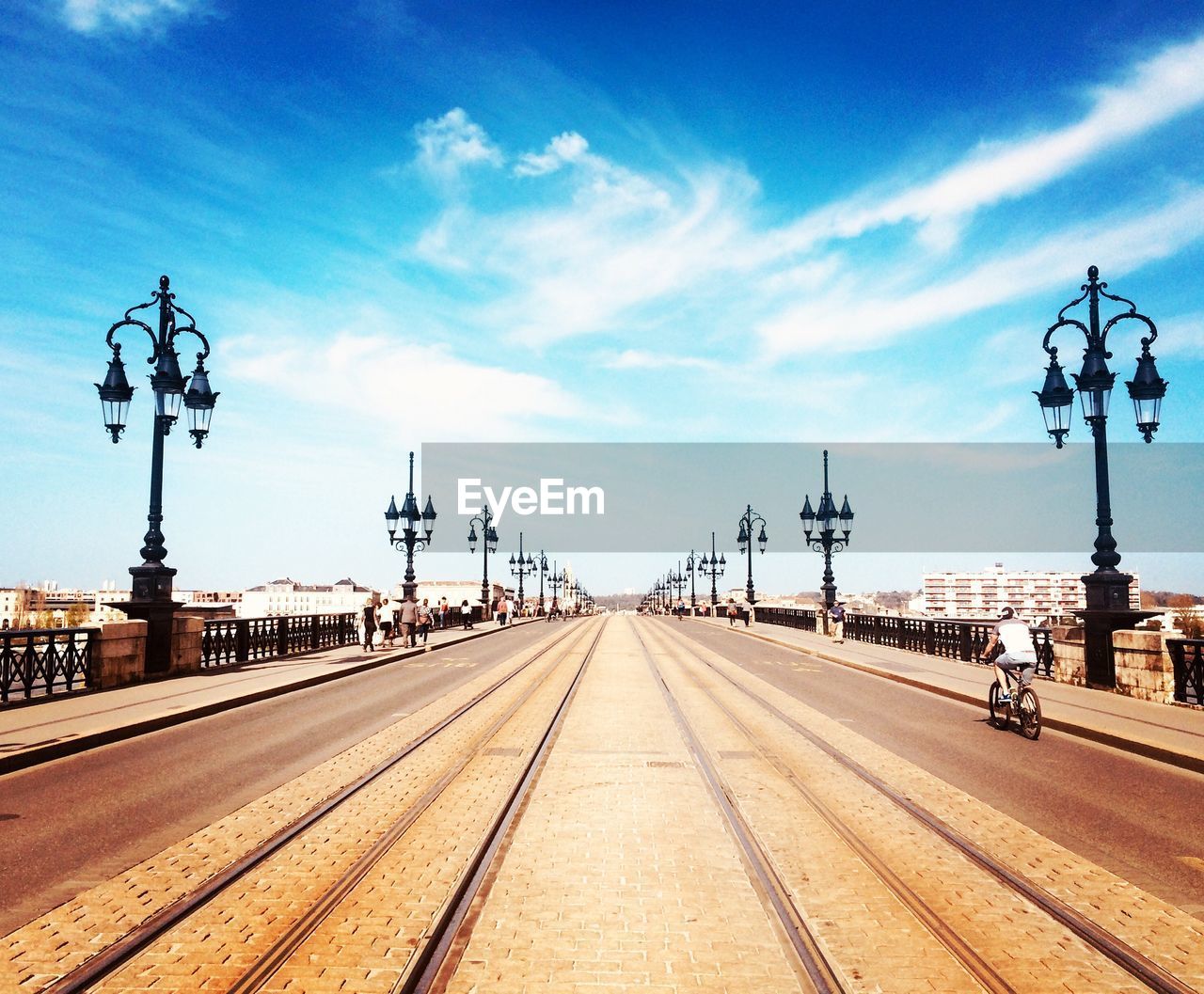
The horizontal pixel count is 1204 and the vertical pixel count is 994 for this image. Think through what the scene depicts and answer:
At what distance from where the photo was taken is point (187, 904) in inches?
183

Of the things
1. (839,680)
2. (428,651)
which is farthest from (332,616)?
(839,680)

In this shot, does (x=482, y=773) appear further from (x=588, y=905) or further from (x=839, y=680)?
(x=839, y=680)

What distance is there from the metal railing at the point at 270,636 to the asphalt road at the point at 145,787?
5647 millimetres

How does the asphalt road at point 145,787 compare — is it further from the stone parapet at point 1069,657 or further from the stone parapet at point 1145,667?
the stone parapet at point 1069,657

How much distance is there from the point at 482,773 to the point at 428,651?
20273mm

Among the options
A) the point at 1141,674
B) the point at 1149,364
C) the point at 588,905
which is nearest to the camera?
the point at 588,905

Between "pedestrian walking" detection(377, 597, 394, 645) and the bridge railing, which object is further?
"pedestrian walking" detection(377, 597, 394, 645)

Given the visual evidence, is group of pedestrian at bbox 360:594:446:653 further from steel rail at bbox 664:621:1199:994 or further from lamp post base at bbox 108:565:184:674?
steel rail at bbox 664:621:1199:994

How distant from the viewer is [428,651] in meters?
27.9

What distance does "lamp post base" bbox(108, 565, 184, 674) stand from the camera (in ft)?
52.4

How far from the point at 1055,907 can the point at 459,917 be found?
3.24m

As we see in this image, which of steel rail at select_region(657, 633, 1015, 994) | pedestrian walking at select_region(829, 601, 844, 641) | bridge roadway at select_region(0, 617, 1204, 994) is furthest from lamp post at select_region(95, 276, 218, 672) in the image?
pedestrian walking at select_region(829, 601, 844, 641)

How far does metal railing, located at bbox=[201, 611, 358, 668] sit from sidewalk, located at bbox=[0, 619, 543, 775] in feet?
1.79

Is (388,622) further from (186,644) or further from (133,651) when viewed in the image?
(133,651)
